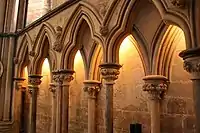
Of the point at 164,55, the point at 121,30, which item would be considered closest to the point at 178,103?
the point at 164,55

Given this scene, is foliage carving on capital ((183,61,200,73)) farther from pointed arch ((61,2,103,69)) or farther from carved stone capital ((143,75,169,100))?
pointed arch ((61,2,103,69))

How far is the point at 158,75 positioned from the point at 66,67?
204 cm

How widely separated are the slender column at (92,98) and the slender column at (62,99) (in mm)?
644

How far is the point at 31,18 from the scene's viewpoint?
870 cm

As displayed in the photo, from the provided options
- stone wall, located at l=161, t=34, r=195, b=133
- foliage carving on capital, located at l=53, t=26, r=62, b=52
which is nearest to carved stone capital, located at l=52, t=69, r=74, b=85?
foliage carving on capital, located at l=53, t=26, r=62, b=52

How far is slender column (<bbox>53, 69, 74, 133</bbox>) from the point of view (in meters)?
5.56

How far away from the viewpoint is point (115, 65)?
4.43 metres

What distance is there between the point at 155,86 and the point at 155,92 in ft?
0.35

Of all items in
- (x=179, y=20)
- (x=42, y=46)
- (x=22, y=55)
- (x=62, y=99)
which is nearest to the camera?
(x=179, y=20)

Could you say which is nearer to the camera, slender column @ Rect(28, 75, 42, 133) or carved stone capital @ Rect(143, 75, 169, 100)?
carved stone capital @ Rect(143, 75, 169, 100)

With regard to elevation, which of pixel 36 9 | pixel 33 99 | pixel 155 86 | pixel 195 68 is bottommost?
pixel 33 99

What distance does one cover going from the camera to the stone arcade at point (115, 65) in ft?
13.8

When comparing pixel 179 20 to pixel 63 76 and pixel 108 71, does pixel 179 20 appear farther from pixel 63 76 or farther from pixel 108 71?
pixel 63 76

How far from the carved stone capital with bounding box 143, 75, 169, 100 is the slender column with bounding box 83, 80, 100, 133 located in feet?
5.87
